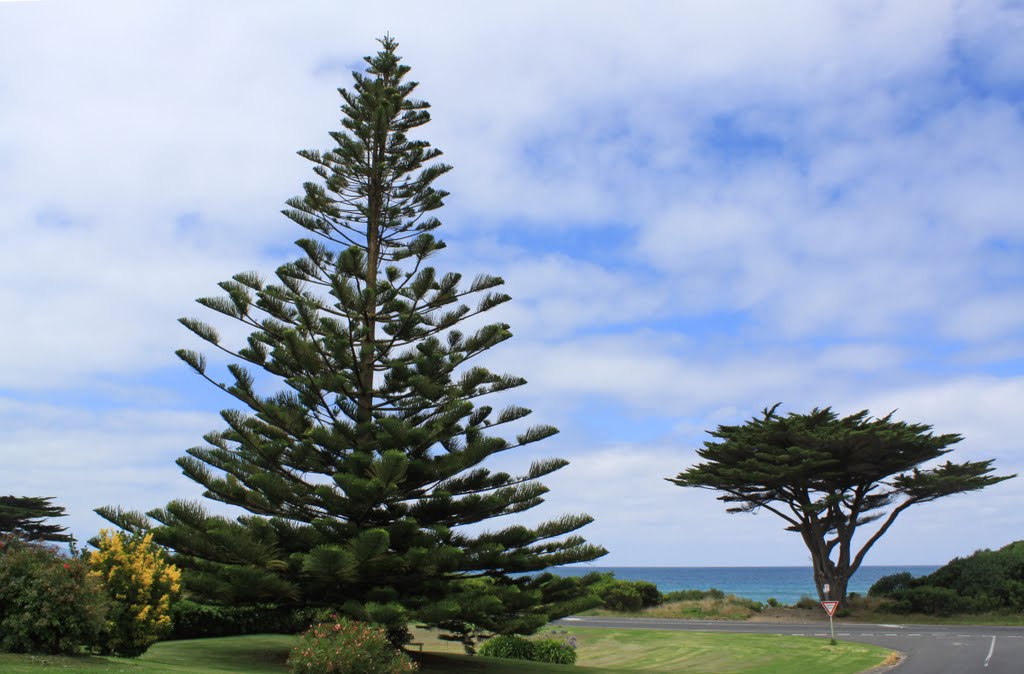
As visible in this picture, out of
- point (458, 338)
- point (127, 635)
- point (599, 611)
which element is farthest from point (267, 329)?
point (599, 611)

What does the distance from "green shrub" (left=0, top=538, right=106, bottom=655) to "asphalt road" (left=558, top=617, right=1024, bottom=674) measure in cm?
1354

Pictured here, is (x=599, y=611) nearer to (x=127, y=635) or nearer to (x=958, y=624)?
(x=958, y=624)

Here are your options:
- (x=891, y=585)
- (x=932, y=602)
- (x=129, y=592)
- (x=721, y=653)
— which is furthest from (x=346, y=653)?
(x=891, y=585)

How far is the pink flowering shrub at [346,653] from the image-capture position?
9992 mm

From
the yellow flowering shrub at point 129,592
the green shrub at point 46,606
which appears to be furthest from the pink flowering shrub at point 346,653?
the green shrub at point 46,606

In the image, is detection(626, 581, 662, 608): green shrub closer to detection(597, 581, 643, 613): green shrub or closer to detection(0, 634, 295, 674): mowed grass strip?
detection(597, 581, 643, 613): green shrub

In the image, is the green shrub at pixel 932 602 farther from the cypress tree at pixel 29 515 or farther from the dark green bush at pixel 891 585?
the cypress tree at pixel 29 515

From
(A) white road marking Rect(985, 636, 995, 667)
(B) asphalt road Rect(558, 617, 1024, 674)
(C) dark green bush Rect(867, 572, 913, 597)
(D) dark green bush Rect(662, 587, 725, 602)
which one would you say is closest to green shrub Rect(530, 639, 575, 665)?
(B) asphalt road Rect(558, 617, 1024, 674)

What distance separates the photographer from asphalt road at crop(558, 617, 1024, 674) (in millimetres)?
16031

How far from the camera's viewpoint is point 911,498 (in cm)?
3153

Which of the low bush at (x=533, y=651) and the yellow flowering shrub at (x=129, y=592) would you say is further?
the low bush at (x=533, y=651)

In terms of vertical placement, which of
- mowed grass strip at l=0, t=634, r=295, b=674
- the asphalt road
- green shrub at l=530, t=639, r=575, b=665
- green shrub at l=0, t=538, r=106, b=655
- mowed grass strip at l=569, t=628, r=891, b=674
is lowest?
the asphalt road

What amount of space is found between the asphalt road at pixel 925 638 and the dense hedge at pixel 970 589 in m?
3.96

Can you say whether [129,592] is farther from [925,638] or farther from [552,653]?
[925,638]
